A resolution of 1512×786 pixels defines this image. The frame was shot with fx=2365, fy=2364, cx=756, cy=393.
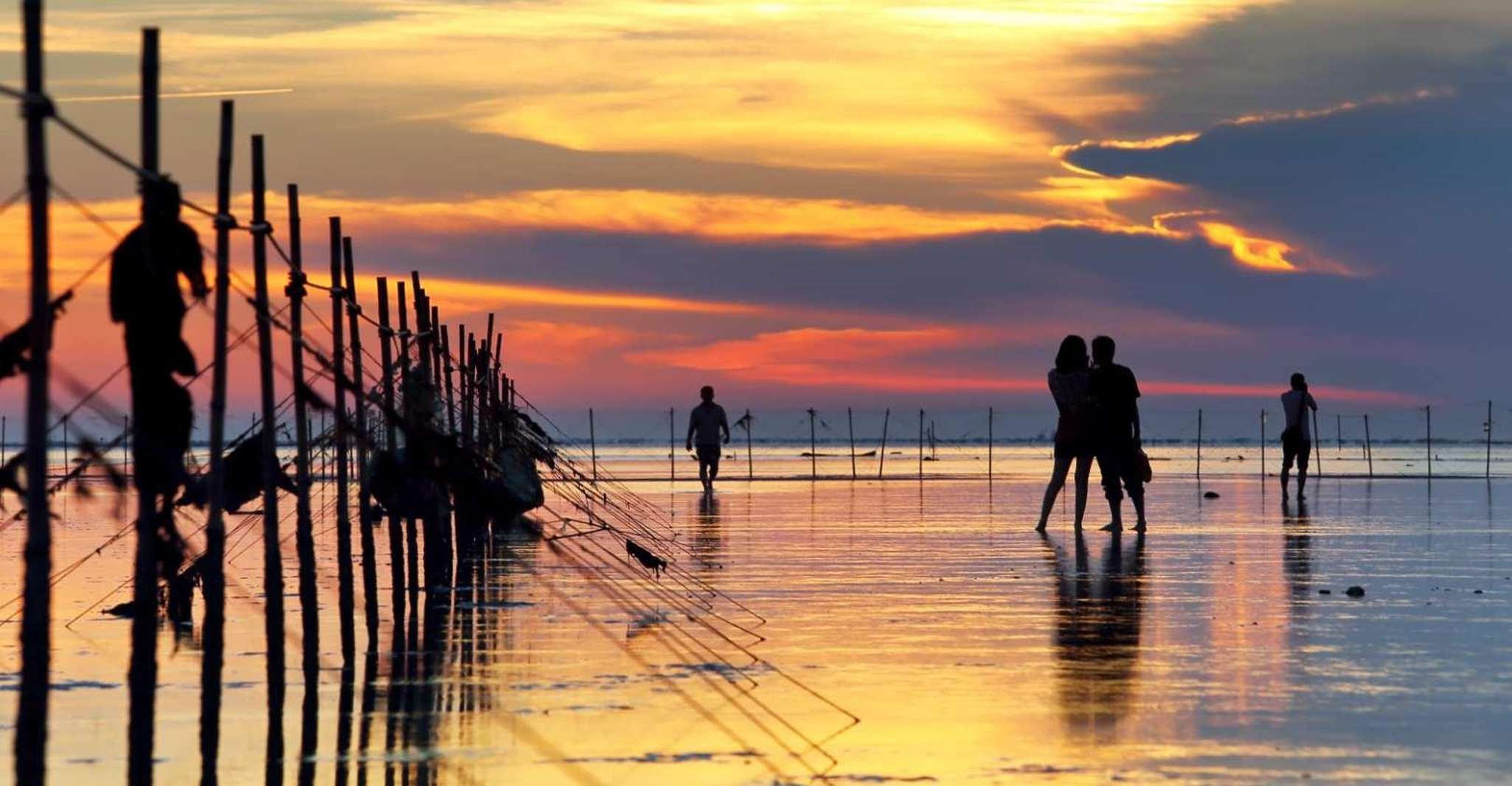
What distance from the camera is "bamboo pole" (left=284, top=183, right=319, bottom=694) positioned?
1339 centimetres

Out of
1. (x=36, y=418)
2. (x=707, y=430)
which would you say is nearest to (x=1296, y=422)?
(x=707, y=430)

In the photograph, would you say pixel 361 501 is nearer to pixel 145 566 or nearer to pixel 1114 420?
pixel 145 566

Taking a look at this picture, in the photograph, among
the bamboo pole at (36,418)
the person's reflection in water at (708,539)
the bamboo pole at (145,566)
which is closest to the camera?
the bamboo pole at (36,418)

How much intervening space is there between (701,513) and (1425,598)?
15952 millimetres

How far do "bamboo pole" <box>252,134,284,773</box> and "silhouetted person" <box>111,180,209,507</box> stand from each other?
1.40 m

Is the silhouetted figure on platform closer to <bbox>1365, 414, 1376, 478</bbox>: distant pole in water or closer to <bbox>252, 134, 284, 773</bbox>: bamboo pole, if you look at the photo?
<bbox>252, 134, 284, 773</bbox>: bamboo pole

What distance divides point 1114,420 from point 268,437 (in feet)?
43.0

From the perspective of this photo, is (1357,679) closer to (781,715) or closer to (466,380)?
(781,715)

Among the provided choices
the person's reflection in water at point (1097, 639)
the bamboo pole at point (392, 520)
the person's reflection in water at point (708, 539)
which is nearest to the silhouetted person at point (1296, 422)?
the person's reflection in water at point (708, 539)

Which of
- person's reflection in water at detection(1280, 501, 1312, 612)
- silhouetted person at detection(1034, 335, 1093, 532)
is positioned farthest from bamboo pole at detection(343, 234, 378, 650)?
silhouetted person at detection(1034, 335, 1093, 532)

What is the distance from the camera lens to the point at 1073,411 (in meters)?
24.8

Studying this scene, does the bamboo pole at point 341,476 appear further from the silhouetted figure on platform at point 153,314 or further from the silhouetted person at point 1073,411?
the silhouetted person at point 1073,411

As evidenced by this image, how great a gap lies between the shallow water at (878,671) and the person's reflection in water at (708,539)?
12cm

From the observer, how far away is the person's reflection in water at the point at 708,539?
21.1m
